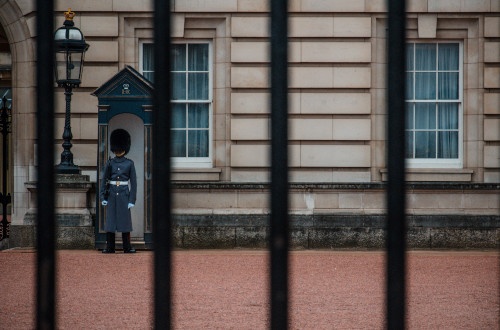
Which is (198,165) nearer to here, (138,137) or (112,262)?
(138,137)

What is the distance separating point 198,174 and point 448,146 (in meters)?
4.21

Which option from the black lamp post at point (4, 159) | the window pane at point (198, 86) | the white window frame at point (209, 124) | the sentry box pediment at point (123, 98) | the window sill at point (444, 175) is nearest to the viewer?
the black lamp post at point (4, 159)

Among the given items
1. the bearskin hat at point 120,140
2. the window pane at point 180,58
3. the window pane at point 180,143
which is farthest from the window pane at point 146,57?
the bearskin hat at point 120,140

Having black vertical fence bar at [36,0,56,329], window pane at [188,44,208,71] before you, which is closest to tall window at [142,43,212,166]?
window pane at [188,44,208,71]

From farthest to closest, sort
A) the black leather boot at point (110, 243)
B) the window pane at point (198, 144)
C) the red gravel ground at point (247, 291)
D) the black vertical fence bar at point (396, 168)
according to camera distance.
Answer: the window pane at point (198, 144), the black leather boot at point (110, 243), the red gravel ground at point (247, 291), the black vertical fence bar at point (396, 168)

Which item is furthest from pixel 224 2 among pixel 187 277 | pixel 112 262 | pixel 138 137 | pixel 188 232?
pixel 187 277

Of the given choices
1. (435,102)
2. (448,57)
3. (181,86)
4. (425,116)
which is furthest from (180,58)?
(448,57)

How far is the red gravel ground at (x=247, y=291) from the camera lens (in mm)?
7246

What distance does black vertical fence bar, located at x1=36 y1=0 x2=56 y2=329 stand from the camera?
1250 mm

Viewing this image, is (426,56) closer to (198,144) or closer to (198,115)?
(198,115)

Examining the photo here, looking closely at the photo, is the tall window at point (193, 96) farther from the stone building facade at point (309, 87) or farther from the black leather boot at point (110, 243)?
the black leather boot at point (110, 243)

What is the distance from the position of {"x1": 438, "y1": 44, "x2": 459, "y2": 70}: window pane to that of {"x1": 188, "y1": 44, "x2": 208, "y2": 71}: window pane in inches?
154

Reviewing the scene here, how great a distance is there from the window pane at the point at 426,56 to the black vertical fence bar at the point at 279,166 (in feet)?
49.3

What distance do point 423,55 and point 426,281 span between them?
6.50 metres
